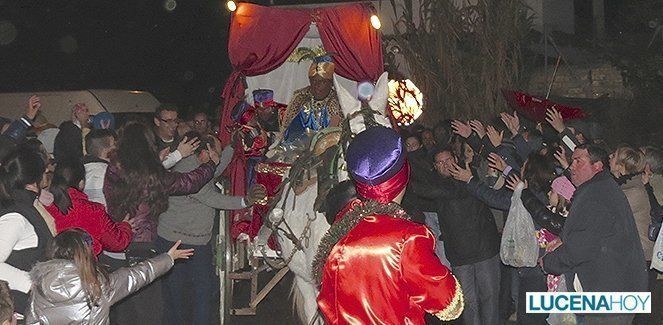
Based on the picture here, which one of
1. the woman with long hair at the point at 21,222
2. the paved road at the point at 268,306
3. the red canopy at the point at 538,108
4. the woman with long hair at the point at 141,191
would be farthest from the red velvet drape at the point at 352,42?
the woman with long hair at the point at 21,222

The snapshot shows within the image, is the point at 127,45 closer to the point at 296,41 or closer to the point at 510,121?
the point at 296,41

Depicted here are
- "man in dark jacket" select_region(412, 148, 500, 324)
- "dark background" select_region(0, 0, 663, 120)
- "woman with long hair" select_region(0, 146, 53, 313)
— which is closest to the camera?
"woman with long hair" select_region(0, 146, 53, 313)

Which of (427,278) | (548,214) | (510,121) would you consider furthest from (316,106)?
(427,278)

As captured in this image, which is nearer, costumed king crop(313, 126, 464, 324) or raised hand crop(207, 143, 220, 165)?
costumed king crop(313, 126, 464, 324)

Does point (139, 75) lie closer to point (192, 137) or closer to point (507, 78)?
point (507, 78)

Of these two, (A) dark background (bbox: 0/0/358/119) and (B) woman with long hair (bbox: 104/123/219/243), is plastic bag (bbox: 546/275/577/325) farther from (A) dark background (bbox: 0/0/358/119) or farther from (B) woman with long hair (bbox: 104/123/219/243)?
(A) dark background (bbox: 0/0/358/119)

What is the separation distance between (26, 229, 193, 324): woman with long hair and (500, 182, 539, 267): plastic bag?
330 cm

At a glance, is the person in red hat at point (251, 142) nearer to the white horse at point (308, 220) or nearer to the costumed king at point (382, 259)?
the white horse at point (308, 220)

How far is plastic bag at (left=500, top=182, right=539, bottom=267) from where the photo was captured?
7691 millimetres

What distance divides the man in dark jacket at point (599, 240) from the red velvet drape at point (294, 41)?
4.46m

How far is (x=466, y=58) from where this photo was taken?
17.7m

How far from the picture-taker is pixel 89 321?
5707 millimetres

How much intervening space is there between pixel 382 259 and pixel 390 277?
0.09m

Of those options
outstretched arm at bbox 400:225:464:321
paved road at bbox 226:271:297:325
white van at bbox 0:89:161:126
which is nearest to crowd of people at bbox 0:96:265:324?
paved road at bbox 226:271:297:325
